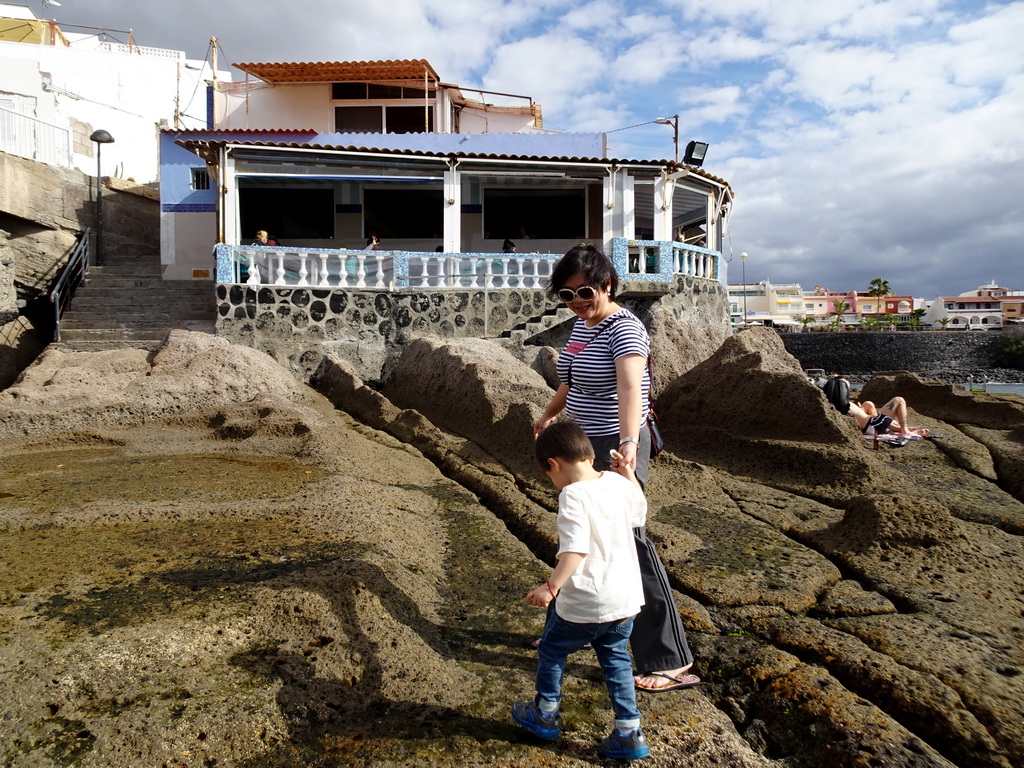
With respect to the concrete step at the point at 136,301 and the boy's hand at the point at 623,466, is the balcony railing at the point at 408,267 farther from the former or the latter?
the boy's hand at the point at 623,466

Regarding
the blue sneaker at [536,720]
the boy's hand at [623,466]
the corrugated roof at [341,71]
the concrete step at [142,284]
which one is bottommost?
the blue sneaker at [536,720]

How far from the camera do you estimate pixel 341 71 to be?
18141 millimetres

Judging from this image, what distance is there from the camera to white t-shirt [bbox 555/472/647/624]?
2211 mm

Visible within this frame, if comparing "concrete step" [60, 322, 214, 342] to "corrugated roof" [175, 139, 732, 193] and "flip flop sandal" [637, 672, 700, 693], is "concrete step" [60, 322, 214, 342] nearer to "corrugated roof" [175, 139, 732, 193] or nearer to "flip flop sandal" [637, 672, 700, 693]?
"corrugated roof" [175, 139, 732, 193]

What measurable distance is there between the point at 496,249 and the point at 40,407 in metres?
11.7

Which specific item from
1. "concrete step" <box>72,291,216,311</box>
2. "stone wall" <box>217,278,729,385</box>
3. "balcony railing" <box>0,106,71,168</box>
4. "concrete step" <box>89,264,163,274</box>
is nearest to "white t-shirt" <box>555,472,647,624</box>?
"stone wall" <box>217,278,729,385</box>

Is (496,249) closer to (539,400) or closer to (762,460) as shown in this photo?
(539,400)

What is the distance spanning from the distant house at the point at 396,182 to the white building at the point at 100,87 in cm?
394

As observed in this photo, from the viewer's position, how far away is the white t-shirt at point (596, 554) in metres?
2.21

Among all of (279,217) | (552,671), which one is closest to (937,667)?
(552,671)

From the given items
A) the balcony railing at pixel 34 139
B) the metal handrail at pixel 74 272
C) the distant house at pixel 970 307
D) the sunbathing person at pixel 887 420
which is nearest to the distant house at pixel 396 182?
the metal handrail at pixel 74 272

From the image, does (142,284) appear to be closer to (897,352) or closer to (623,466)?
(623,466)

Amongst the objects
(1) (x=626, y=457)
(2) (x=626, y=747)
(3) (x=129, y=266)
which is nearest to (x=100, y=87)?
(3) (x=129, y=266)

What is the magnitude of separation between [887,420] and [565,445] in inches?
261
